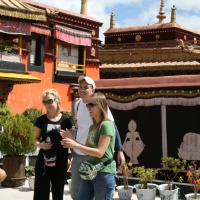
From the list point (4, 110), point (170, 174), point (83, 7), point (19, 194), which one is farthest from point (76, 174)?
point (83, 7)

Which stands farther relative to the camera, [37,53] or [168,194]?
[37,53]

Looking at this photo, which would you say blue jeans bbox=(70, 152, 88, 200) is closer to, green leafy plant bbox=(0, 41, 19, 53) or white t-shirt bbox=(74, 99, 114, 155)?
white t-shirt bbox=(74, 99, 114, 155)

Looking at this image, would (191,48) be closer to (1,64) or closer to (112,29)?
(1,64)

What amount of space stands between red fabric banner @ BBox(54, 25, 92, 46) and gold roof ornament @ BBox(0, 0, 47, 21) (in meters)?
2.47

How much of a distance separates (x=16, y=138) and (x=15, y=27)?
35.6 feet

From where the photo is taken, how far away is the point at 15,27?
59.6 feet

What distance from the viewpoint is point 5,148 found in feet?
26.6

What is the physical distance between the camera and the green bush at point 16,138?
26.5ft

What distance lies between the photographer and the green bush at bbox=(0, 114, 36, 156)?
8.08 m

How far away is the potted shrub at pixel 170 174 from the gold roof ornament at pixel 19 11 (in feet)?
36.9

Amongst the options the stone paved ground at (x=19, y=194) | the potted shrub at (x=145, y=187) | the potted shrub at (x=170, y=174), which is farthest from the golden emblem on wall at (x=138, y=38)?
the potted shrub at (x=145, y=187)

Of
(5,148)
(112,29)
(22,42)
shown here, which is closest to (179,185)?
(5,148)

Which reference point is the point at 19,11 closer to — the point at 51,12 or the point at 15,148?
the point at 51,12

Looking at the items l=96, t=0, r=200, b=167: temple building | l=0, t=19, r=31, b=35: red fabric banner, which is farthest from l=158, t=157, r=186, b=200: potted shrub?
l=0, t=19, r=31, b=35: red fabric banner
